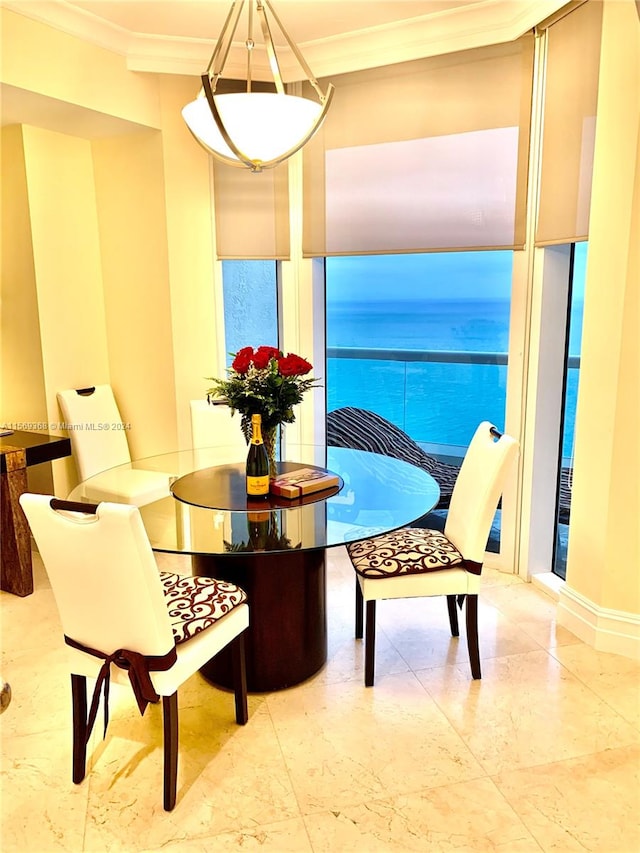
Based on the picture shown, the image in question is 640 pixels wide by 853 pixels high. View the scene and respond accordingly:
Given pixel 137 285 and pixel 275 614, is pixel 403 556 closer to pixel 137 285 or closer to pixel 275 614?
pixel 275 614

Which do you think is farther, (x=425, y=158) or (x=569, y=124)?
(x=425, y=158)

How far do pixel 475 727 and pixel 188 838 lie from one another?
42.0 inches

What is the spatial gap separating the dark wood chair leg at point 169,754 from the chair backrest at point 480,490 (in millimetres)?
1263

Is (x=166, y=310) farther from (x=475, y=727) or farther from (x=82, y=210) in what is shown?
(x=475, y=727)

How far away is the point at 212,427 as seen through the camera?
3695 mm

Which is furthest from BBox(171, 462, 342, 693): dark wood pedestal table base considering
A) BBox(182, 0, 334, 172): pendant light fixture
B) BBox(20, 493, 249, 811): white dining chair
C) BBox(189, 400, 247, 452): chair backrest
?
BBox(182, 0, 334, 172): pendant light fixture

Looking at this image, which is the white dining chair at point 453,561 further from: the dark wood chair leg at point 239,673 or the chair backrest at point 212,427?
the chair backrest at point 212,427

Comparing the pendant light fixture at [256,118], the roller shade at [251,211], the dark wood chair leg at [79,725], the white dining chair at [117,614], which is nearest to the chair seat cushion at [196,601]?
the white dining chair at [117,614]

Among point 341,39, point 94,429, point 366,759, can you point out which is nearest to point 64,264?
point 94,429

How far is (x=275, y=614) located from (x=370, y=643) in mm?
396

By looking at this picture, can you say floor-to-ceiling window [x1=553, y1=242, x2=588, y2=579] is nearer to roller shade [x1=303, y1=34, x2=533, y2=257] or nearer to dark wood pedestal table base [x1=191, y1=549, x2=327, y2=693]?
roller shade [x1=303, y1=34, x2=533, y2=257]

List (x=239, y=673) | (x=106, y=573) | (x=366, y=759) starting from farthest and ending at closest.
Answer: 1. (x=239, y=673)
2. (x=366, y=759)
3. (x=106, y=573)

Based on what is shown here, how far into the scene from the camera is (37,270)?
3.82 meters

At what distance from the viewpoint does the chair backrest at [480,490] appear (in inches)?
98.9
